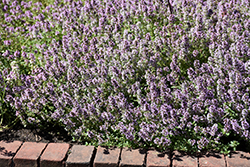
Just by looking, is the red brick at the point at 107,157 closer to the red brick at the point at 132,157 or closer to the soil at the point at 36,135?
the red brick at the point at 132,157

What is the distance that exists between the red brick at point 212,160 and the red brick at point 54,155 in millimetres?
1393

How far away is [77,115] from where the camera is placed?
3.42 meters

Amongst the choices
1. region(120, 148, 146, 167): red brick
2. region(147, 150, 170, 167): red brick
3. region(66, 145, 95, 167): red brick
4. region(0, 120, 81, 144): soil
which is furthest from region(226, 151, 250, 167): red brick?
region(0, 120, 81, 144): soil

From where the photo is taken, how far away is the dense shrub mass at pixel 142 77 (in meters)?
3.19

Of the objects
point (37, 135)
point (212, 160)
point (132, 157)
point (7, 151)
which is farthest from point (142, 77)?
point (7, 151)

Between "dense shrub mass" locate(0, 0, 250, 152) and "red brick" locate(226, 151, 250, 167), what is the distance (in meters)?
0.11

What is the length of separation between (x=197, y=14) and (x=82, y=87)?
1849mm

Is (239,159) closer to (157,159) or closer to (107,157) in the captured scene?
(157,159)

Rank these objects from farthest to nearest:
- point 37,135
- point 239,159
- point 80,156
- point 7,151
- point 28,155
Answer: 1. point 37,135
2. point 7,151
3. point 28,155
4. point 80,156
5. point 239,159

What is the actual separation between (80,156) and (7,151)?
0.85 metres

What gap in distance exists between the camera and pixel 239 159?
118 inches

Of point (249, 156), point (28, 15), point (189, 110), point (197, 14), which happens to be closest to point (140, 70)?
point (189, 110)

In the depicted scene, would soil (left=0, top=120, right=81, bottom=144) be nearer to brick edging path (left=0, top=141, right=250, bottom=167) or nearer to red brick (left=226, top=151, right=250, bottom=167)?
brick edging path (left=0, top=141, right=250, bottom=167)

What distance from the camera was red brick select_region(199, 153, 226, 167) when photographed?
9.79 feet
